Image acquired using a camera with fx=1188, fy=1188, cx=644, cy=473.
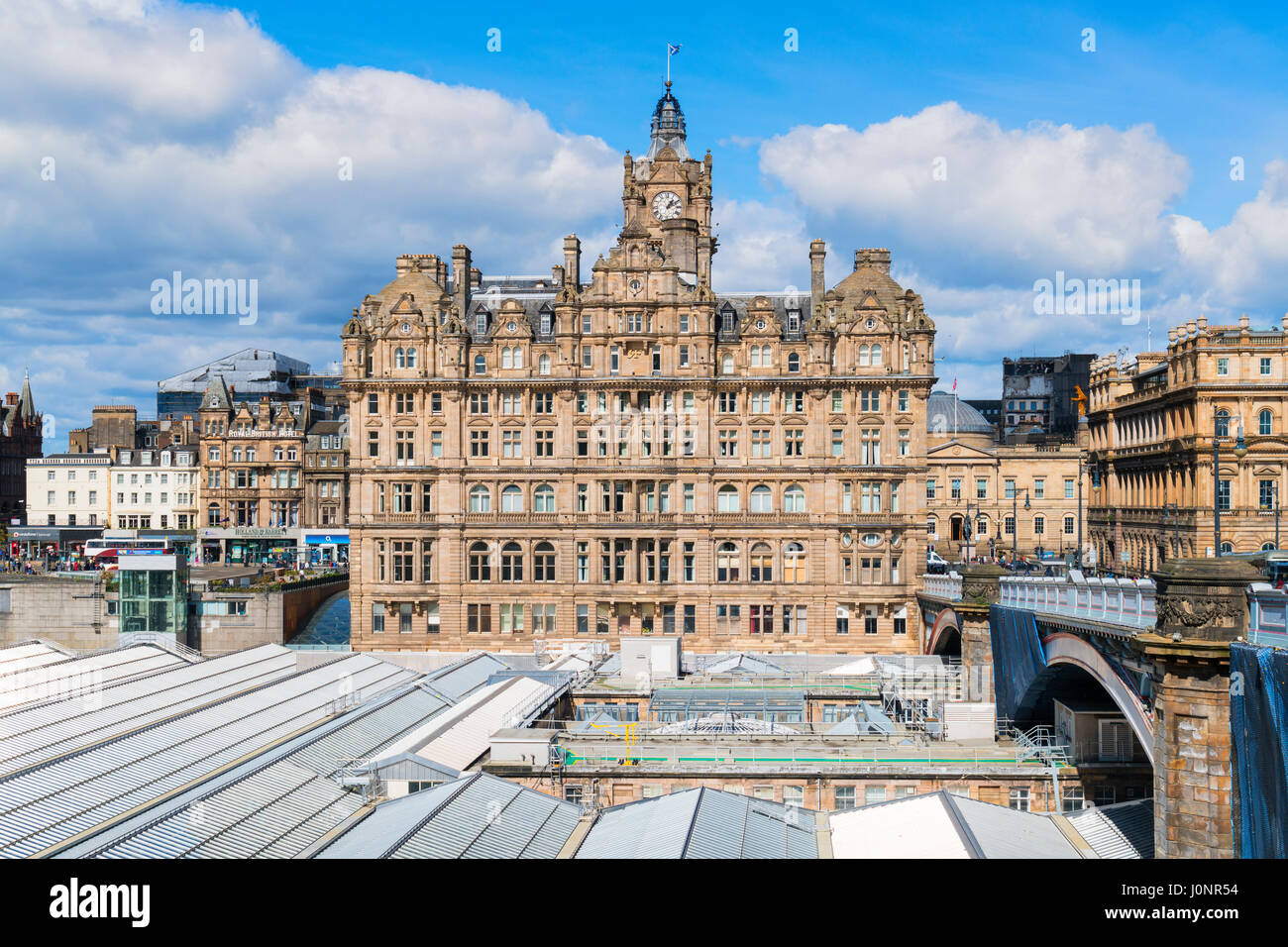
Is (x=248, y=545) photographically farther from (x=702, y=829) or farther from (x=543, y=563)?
(x=702, y=829)

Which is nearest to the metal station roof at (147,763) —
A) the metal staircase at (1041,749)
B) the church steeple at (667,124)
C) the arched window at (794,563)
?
the metal staircase at (1041,749)

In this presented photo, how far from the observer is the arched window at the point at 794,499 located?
267ft

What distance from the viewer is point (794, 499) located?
81.6m

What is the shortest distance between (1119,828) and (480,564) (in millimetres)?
51655

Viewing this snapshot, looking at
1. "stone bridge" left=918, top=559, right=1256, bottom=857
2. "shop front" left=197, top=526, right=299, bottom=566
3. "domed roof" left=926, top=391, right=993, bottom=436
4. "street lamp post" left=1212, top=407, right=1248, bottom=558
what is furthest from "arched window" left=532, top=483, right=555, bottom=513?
"domed roof" left=926, top=391, right=993, bottom=436

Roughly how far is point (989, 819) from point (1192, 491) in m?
66.5

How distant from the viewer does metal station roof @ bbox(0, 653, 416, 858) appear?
35.7 meters

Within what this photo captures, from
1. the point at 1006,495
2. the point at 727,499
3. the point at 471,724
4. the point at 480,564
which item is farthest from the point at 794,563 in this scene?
the point at 1006,495

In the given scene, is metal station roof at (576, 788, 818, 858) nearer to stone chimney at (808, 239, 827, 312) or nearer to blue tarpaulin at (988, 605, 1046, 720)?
blue tarpaulin at (988, 605, 1046, 720)

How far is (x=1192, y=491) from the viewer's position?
316 feet
